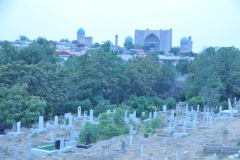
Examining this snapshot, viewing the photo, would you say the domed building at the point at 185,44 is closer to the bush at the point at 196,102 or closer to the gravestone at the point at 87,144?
the bush at the point at 196,102

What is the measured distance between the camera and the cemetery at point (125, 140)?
1525 centimetres

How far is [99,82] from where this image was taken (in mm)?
30891

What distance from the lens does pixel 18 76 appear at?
25.1 m

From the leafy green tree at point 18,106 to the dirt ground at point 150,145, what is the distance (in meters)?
1.14

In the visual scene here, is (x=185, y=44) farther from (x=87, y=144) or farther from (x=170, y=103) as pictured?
(x=87, y=144)

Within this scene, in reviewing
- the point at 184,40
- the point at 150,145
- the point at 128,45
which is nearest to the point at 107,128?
the point at 150,145

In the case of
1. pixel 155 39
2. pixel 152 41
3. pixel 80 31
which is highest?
pixel 80 31

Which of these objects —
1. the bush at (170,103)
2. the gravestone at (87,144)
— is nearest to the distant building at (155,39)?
the bush at (170,103)

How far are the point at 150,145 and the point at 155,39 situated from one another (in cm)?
7953

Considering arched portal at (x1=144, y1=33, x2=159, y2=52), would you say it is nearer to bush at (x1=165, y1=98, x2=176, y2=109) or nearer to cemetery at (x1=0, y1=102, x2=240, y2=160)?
bush at (x1=165, y1=98, x2=176, y2=109)

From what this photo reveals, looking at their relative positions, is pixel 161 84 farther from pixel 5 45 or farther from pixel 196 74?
pixel 5 45

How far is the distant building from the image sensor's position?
92.2m

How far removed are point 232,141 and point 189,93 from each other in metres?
19.6

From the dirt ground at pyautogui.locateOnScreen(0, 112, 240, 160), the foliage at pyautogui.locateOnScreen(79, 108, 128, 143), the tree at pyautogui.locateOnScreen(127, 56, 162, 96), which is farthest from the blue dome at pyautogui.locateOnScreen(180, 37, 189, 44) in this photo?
the foliage at pyautogui.locateOnScreen(79, 108, 128, 143)
